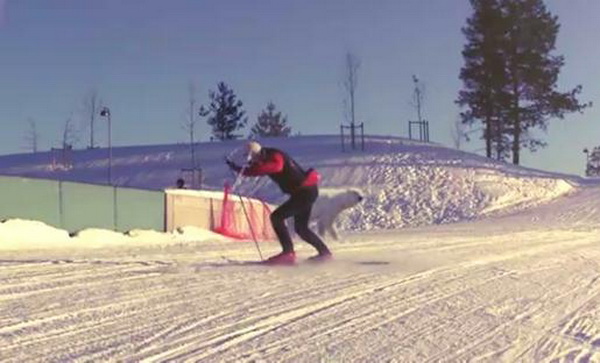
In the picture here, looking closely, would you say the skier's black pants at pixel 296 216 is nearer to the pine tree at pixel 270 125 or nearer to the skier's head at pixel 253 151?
the skier's head at pixel 253 151

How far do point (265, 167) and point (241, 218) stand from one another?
13.4m

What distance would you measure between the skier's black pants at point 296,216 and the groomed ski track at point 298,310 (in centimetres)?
57

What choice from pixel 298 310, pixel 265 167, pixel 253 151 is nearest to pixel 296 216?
pixel 265 167

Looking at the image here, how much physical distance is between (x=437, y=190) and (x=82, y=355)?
34.4 metres

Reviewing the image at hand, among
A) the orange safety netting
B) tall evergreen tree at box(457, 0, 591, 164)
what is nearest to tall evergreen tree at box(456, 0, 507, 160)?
tall evergreen tree at box(457, 0, 591, 164)

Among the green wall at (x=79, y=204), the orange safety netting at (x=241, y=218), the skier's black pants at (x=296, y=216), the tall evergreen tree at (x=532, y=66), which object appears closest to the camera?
the skier's black pants at (x=296, y=216)

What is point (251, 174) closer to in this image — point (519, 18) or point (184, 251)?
point (184, 251)

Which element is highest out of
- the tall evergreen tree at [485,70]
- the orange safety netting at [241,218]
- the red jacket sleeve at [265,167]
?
the tall evergreen tree at [485,70]

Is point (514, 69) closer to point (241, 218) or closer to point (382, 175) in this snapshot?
point (382, 175)

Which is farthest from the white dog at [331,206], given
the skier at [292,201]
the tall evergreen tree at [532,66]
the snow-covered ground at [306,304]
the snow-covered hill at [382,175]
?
the tall evergreen tree at [532,66]

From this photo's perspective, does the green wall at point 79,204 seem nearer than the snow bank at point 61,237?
No

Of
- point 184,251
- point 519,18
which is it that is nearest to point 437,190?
point 519,18

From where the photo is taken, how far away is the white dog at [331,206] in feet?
49.1

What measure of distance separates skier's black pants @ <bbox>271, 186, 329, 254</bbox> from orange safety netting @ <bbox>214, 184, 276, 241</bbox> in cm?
1093
